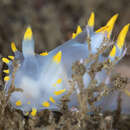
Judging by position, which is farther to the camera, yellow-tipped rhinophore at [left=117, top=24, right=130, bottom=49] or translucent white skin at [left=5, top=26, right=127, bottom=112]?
yellow-tipped rhinophore at [left=117, top=24, right=130, bottom=49]

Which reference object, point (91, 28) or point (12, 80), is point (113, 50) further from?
point (12, 80)

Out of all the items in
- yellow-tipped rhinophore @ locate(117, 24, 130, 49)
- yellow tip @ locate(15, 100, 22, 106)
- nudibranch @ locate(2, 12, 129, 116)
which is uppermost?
yellow-tipped rhinophore @ locate(117, 24, 130, 49)

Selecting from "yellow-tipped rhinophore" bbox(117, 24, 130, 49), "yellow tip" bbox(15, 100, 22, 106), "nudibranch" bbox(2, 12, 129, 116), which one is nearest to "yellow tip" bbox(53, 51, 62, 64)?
"nudibranch" bbox(2, 12, 129, 116)

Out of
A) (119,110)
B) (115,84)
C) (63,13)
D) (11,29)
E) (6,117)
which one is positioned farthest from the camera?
(63,13)

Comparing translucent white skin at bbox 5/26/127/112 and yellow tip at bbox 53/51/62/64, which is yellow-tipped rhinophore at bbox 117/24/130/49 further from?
yellow tip at bbox 53/51/62/64

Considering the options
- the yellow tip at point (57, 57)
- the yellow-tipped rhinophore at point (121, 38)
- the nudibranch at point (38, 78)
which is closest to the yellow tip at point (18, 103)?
the nudibranch at point (38, 78)

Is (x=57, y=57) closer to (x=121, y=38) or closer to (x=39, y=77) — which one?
(x=39, y=77)

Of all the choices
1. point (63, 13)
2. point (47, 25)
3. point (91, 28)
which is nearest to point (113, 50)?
point (91, 28)

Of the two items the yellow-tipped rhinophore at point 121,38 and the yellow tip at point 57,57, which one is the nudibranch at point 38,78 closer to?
the yellow tip at point 57,57

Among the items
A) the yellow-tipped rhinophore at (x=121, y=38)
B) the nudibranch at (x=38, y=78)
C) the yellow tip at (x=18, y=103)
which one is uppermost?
the yellow-tipped rhinophore at (x=121, y=38)

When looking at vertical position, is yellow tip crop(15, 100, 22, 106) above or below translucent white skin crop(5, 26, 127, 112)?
below

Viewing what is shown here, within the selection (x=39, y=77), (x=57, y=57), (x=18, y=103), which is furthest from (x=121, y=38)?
(x=18, y=103)
